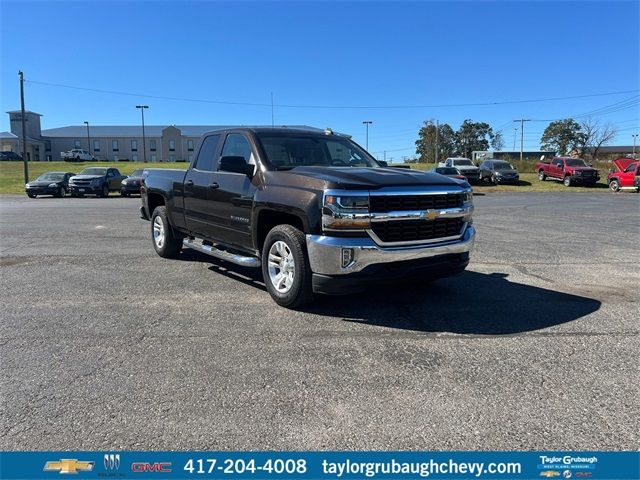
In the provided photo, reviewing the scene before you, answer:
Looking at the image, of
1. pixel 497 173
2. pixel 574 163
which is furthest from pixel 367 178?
pixel 574 163

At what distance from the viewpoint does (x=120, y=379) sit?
3598 millimetres

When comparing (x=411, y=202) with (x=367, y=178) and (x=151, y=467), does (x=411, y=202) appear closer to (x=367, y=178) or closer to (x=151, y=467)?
(x=367, y=178)

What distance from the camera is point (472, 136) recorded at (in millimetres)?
120625

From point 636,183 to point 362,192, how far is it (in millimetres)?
33237

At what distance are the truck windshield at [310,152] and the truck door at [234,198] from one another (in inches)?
10.4

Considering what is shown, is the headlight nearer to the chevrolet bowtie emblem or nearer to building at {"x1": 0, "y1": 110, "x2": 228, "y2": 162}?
the chevrolet bowtie emblem

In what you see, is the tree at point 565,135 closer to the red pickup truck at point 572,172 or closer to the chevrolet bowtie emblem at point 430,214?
the red pickup truck at point 572,172

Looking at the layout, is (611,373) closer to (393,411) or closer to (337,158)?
(393,411)

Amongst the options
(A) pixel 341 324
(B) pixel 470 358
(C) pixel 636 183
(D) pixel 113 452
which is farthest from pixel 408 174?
(C) pixel 636 183

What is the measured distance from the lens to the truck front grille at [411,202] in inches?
186

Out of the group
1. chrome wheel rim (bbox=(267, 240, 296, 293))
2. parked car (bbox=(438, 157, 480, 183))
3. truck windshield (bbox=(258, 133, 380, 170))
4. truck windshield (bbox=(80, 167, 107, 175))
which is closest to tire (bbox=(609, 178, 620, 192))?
parked car (bbox=(438, 157, 480, 183))

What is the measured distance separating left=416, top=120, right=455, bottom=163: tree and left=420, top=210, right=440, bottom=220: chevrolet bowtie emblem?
302 ft

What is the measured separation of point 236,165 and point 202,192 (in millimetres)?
1287

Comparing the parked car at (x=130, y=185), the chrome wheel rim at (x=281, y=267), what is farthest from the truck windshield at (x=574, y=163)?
the chrome wheel rim at (x=281, y=267)
